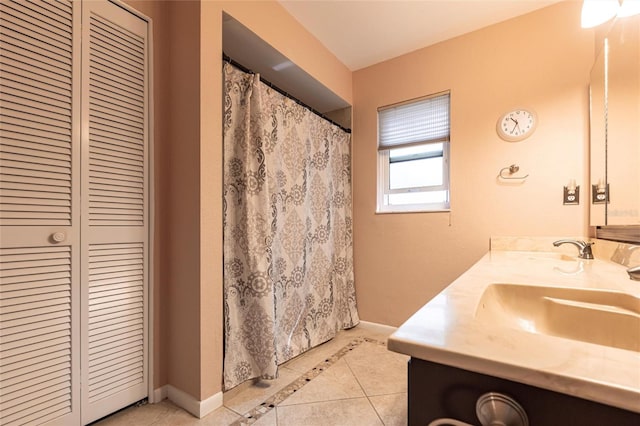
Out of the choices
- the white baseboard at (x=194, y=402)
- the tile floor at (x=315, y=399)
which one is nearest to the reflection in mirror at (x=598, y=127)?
the tile floor at (x=315, y=399)

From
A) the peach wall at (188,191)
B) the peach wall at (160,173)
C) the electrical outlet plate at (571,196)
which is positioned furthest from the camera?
the electrical outlet plate at (571,196)

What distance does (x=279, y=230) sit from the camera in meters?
1.93

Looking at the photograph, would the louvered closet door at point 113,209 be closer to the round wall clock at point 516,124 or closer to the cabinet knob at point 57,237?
the cabinet knob at point 57,237

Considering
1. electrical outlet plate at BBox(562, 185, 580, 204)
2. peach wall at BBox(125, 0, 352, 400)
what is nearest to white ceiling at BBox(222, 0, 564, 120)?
peach wall at BBox(125, 0, 352, 400)

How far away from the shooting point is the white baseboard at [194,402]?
1389 millimetres

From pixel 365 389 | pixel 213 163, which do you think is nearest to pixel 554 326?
pixel 365 389

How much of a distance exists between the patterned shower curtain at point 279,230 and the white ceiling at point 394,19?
2.14ft

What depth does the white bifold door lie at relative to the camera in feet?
3.60

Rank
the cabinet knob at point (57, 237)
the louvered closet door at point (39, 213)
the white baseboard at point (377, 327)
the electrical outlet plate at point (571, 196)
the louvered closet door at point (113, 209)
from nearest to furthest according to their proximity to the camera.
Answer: the louvered closet door at point (39, 213) < the cabinet knob at point (57, 237) < the louvered closet door at point (113, 209) < the electrical outlet plate at point (571, 196) < the white baseboard at point (377, 327)

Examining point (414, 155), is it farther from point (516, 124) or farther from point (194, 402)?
point (194, 402)

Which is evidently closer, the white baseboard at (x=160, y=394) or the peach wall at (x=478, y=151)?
the white baseboard at (x=160, y=394)

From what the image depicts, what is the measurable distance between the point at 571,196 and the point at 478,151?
64 cm

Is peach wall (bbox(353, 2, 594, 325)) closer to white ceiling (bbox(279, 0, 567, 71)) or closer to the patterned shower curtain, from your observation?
white ceiling (bbox(279, 0, 567, 71))

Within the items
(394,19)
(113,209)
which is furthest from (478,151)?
(113,209)
